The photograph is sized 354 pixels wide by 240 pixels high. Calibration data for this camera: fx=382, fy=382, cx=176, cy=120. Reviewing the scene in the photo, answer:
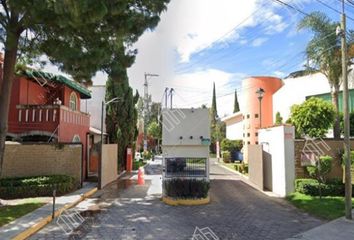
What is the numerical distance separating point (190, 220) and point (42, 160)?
9210mm

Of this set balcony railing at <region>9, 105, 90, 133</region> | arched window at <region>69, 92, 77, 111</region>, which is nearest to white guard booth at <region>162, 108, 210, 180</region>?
balcony railing at <region>9, 105, 90, 133</region>

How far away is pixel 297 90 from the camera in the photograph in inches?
1122

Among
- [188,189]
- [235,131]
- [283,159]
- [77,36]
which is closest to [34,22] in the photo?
[77,36]

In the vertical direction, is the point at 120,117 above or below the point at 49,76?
below

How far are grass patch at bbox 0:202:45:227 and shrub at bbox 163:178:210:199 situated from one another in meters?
5.09

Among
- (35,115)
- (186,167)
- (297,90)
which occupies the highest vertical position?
Answer: (297,90)

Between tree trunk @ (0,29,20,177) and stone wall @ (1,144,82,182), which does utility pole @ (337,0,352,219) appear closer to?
tree trunk @ (0,29,20,177)

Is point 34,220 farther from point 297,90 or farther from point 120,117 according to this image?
point 297,90

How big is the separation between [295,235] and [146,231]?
161 inches

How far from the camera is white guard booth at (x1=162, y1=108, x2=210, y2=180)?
643 inches

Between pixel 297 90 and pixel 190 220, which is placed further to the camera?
pixel 297 90

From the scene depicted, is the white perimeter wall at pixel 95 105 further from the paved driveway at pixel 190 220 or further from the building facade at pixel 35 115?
the paved driveway at pixel 190 220

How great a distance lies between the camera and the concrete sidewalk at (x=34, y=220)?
32.8ft

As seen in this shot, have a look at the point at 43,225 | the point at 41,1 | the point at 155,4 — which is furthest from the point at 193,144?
the point at 41,1
